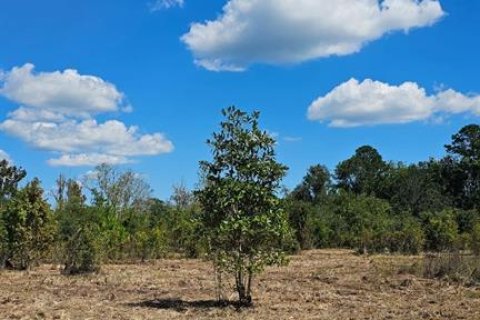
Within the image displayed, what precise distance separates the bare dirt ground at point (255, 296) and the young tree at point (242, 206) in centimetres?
100

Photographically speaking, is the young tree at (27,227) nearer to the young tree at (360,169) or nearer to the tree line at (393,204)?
the tree line at (393,204)

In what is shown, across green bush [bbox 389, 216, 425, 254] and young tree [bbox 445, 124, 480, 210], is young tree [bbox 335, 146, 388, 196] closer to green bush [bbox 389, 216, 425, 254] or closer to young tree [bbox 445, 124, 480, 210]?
young tree [bbox 445, 124, 480, 210]

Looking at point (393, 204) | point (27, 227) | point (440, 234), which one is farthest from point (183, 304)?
point (393, 204)

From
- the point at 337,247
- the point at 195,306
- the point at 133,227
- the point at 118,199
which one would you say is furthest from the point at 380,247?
the point at 118,199

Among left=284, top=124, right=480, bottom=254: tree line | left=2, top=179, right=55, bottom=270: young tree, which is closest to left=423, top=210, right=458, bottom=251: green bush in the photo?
left=284, top=124, right=480, bottom=254: tree line

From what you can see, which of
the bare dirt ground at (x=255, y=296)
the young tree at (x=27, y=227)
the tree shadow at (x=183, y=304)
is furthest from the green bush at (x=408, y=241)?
the tree shadow at (x=183, y=304)

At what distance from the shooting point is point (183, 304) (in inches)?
498

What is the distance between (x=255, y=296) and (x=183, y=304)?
182cm

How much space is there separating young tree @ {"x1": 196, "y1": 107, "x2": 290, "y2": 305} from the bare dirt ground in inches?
39.4

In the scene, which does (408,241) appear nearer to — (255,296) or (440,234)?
(440,234)

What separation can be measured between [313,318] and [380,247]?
68.0 ft

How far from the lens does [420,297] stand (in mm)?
13375

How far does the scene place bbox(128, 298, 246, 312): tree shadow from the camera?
39.7 ft

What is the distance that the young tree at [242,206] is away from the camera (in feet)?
39.2
